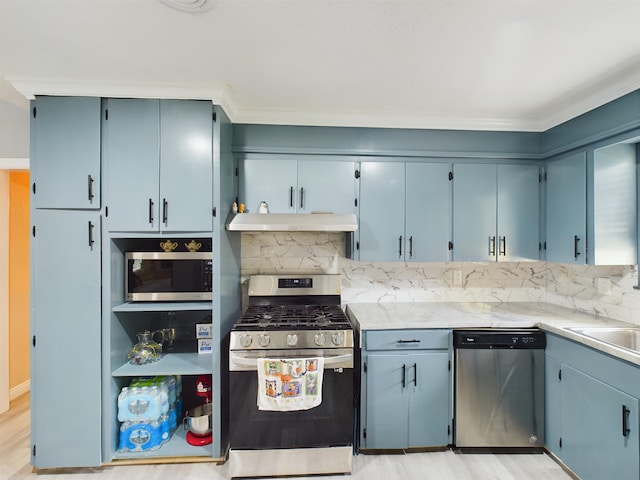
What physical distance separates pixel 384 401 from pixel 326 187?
5.22 feet

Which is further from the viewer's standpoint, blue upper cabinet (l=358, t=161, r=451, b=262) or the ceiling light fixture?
blue upper cabinet (l=358, t=161, r=451, b=262)

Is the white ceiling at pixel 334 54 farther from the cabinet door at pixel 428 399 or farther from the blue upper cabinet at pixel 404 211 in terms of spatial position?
the cabinet door at pixel 428 399

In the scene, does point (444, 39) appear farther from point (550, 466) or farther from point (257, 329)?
point (550, 466)

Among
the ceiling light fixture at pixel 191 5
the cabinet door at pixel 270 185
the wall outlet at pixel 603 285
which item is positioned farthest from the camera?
the cabinet door at pixel 270 185

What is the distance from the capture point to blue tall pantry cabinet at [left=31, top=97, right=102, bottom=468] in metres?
1.96

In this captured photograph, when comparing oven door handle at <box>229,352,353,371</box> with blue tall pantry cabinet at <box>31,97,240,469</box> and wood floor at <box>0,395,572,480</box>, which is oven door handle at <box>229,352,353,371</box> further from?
wood floor at <box>0,395,572,480</box>

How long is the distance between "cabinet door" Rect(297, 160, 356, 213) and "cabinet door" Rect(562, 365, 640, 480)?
71.8 inches

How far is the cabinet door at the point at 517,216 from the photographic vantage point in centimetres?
257

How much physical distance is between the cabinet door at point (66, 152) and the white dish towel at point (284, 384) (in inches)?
58.6

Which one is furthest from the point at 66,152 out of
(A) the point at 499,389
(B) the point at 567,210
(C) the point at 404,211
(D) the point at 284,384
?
(B) the point at 567,210

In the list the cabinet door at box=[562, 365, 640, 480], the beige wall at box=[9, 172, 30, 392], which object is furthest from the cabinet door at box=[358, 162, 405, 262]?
the beige wall at box=[9, 172, 30, 392]

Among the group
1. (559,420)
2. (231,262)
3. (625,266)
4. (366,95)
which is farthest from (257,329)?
(625,266)

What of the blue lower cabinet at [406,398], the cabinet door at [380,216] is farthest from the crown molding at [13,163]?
the blue lower cabinet at [406,398]

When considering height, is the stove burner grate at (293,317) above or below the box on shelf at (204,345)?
above
